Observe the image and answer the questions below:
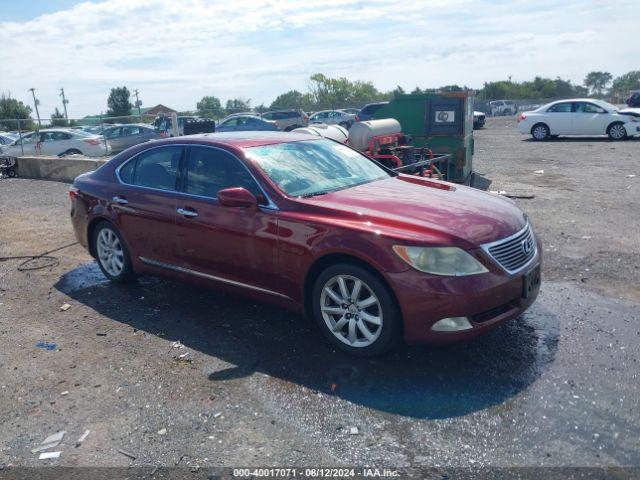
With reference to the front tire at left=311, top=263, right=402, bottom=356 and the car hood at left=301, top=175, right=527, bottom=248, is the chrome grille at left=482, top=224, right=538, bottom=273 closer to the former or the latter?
the car hood at left=301, top=175, right=527, bottom=248

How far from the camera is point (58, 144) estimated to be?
21.2 metres

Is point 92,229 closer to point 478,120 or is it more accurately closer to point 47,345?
point 47,345

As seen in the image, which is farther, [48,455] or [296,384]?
[296,384]

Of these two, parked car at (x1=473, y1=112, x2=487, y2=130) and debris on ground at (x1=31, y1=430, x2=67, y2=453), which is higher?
parked car at (x1=473, y1=112, x2=487, y2=130)

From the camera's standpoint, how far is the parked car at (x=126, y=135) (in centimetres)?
2356

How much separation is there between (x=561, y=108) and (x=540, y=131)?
1126mm

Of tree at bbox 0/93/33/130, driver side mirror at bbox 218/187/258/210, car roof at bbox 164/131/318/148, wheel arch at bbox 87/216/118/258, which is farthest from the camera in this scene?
tree at bbox 0/93/33/130

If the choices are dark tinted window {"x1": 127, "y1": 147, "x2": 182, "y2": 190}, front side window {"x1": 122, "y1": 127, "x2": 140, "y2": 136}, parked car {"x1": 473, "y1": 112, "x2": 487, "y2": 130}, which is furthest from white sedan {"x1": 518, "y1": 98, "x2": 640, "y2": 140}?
dark tinted window {"x1": 127, "y1": 147, "x2": 182, "y2": 190}

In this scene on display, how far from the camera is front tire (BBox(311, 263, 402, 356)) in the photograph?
4.06 metres

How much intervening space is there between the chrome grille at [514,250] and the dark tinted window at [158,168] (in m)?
2.96

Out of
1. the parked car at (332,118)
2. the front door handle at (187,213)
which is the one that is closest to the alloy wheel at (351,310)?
the front door handle at (187,213)

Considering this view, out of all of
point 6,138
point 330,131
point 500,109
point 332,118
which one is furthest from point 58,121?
point 500,109

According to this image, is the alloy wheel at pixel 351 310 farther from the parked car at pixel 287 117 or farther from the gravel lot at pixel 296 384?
the parked car at pixel 287 117

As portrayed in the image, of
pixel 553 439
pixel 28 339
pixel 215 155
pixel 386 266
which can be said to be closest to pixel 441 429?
pixel 553 439
